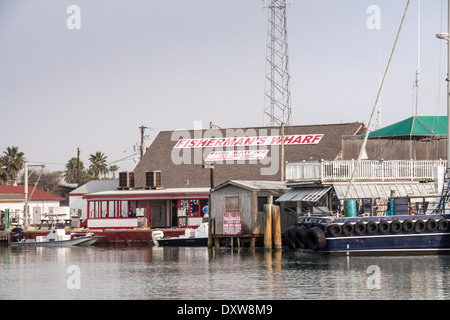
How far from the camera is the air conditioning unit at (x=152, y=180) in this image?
67581 mm

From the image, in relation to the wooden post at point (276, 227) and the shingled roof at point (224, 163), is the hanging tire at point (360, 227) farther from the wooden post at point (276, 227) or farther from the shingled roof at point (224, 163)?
the shingled roof at point (224, 163)

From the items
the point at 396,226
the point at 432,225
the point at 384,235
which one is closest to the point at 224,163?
the point at 384,235

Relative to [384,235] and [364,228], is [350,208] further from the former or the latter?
[384,235]

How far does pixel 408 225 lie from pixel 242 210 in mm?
12541

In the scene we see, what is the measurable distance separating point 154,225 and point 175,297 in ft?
132

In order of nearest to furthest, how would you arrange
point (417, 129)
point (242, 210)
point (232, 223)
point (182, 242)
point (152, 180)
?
point (417, 129) < point (242, 210) < point (232, 223) < point (182, 242) < point (152, 180)

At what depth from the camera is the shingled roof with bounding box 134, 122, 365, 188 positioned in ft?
216

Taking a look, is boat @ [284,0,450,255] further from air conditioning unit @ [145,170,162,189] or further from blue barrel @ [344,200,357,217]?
air conditioning unit @ [145,170,162,189]

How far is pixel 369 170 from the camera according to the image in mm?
45031

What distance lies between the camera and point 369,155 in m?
57.9

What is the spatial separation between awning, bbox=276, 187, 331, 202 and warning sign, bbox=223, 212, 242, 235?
325 centimetres

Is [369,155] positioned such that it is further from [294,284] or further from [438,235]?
[294,284]

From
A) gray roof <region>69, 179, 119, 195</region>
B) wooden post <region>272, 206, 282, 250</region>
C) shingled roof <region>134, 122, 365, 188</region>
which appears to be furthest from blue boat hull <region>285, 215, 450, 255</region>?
gray roof <region>69, 179, 119, 195</region>
